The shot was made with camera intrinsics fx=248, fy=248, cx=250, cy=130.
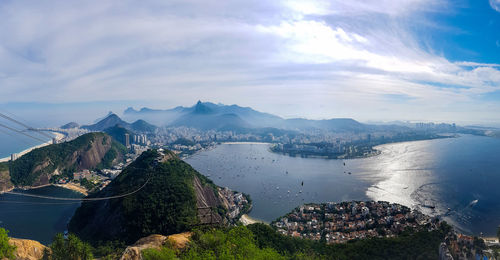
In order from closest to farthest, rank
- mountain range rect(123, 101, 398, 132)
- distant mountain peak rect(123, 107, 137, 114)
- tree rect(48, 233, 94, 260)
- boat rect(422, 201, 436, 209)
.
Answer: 1. tree rect(48, 233, 94, 260)
2. boat rect(422, 201, 436, 209)
3. mountain range rect(123, 101, 398, 132)
4. distant mountain peak rect(123, 107, 137, 114)

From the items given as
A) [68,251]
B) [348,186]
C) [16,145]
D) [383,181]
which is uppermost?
[16,145]

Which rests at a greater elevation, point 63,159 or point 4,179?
point 63,159

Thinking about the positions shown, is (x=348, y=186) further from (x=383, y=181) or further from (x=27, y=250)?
(x=27, y=250)

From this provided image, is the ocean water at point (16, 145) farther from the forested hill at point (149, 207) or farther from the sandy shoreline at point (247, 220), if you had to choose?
the sandy shoreline at point (247, 220)

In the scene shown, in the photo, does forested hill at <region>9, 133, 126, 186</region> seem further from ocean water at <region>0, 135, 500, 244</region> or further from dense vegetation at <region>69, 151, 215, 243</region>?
dense vegetation at <region>69, 151, 215, 243</region>

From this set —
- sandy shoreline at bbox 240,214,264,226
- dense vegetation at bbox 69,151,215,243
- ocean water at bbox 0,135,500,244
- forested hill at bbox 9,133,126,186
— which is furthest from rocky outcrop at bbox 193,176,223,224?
forested hill at bbox 9,133,126,186

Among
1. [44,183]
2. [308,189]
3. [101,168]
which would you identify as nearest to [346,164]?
[308,189]

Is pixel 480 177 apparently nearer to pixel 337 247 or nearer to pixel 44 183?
pixel 337 247

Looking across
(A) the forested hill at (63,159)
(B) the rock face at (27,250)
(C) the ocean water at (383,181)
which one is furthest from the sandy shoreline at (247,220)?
(A) the forested hill at (63,159)

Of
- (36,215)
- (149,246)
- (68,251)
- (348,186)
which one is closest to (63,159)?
(36,215)
